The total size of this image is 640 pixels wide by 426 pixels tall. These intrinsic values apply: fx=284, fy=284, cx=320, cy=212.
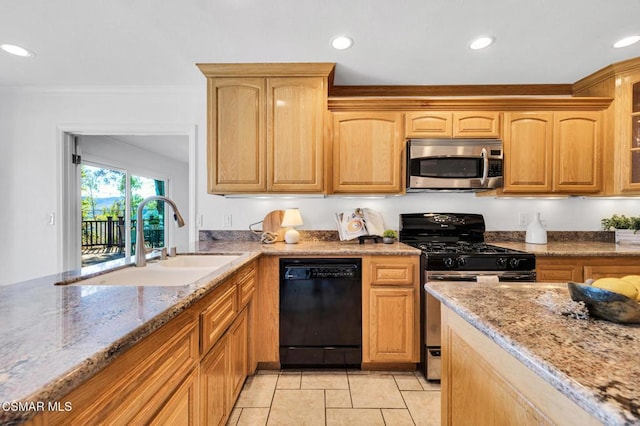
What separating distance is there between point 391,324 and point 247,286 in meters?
1.10

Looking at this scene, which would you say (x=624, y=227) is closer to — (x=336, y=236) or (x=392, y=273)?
(x=392, y=273)

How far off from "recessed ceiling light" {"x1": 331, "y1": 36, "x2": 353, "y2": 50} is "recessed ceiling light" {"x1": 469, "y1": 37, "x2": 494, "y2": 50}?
2.79ft

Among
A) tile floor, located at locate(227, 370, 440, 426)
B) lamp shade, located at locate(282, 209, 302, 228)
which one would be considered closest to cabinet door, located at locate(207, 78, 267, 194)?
lamp shade, located at locate(282, 209, 302, 228)

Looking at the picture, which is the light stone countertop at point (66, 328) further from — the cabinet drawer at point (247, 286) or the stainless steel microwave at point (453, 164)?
the stainless steel microwave at point (453, 164)

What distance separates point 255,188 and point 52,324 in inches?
67.2

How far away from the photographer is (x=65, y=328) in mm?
672

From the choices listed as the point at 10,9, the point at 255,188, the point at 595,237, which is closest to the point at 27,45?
the point at 10,9

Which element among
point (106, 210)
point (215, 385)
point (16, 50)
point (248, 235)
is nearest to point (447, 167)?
→ point (248, 235)

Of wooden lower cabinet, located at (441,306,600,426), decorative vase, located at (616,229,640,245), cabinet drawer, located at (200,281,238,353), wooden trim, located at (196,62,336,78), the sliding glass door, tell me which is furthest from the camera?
the sliding glass door

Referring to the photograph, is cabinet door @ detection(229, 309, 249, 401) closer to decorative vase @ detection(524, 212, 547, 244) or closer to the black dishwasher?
the black dishwasher

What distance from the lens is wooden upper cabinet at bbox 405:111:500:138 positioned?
95.3 inches

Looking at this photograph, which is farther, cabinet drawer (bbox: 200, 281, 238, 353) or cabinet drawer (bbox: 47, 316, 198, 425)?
cabinet drawer (bbox: 200, 281, 238, 353)

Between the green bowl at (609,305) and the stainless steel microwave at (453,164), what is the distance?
1.69 metres

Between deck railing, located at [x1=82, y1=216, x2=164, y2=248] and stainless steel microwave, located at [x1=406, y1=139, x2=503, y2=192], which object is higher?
stainless steel microwave, located at [x1=406, y1=139, x2=503, y2=192]
